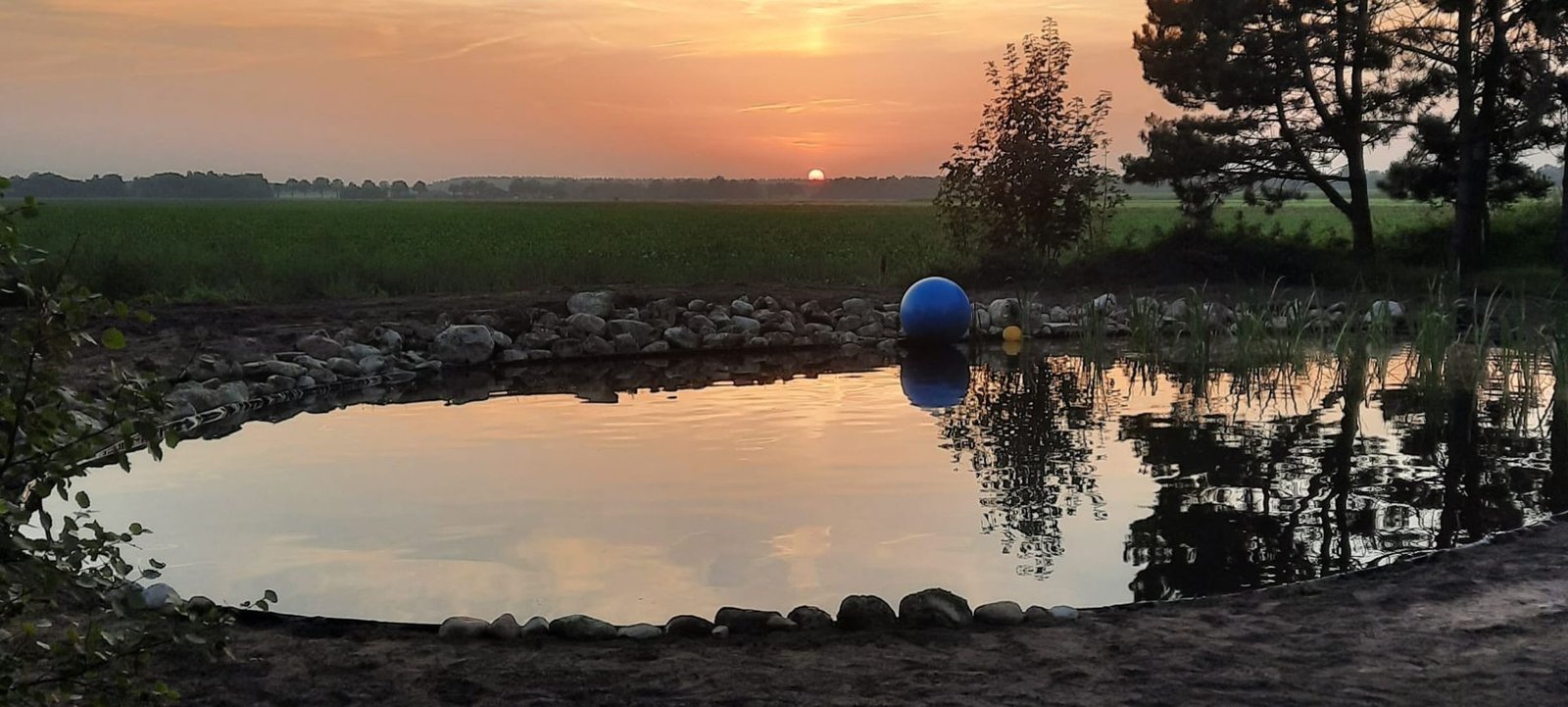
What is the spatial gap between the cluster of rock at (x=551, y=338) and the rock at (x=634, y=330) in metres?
0.01

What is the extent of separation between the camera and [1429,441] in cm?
902

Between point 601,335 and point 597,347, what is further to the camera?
Result: point 601,335

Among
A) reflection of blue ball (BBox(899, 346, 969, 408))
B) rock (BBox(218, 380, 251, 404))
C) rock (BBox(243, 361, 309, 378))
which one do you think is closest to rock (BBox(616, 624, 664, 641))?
reflection of blue ball (BBox(899, 346, 969, 408))

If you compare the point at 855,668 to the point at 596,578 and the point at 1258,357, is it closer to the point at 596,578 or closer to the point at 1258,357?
the point at 596,578

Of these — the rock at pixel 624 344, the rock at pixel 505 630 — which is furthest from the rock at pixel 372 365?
the rock at pixel 505 630

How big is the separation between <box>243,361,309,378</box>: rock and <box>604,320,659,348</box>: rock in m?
3.70

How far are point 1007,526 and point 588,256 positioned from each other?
14302 mm

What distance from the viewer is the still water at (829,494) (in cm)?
589

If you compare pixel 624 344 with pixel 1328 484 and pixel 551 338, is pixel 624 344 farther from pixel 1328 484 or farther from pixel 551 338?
pixel 1328 484

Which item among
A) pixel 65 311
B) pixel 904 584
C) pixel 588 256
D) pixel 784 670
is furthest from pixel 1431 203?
pixel 65 311

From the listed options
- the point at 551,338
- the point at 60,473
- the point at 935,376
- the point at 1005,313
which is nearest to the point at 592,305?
the point at 551,338

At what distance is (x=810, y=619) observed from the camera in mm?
5039

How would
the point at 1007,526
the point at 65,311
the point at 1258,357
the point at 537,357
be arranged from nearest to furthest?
1. the point at 65,311
2. the point at 1007,526
3. the point at 1258,357
4. the point at 537,357

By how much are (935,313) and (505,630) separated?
10453 mm
